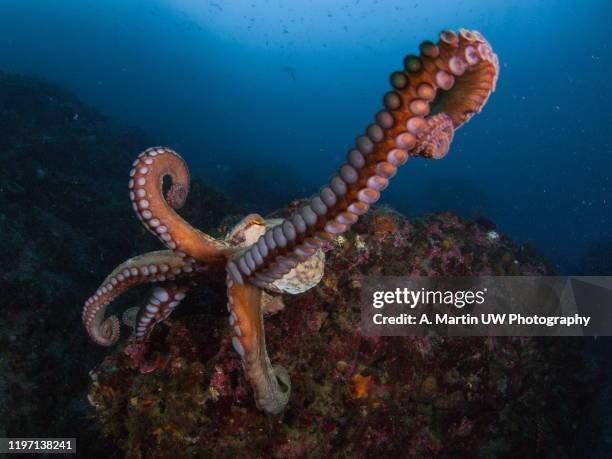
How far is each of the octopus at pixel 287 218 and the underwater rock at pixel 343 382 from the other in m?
0.44

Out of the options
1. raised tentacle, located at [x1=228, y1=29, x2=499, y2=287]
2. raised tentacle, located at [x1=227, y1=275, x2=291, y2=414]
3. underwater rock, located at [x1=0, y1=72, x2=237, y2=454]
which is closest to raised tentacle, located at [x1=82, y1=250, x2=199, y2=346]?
raised tentacle, located at [x1=227, y1=275, x2=291, y2=414]

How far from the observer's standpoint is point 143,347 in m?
4.30

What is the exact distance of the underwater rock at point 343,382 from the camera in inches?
161

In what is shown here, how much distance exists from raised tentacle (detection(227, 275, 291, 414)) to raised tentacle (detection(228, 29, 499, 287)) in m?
0.66

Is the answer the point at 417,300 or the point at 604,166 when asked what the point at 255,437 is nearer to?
the point at 417,300

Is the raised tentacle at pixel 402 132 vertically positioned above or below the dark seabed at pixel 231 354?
above

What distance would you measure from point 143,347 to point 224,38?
184m

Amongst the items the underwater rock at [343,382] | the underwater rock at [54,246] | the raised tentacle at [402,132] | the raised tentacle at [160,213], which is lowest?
the underwater rock at [54,246]

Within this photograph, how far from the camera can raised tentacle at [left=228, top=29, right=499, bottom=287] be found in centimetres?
161

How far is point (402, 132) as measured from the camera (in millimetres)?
1724

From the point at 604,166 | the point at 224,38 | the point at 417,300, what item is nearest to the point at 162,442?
the point at 417,300

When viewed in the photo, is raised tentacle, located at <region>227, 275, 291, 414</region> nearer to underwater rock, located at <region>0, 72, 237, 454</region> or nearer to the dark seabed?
the dark seabed

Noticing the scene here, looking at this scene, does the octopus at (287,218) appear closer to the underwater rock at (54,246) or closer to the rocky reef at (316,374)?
the rocky reef at (316,374)

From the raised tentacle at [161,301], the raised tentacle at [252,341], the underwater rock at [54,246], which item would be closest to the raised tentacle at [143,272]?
the raised tentacle at [161,301]
